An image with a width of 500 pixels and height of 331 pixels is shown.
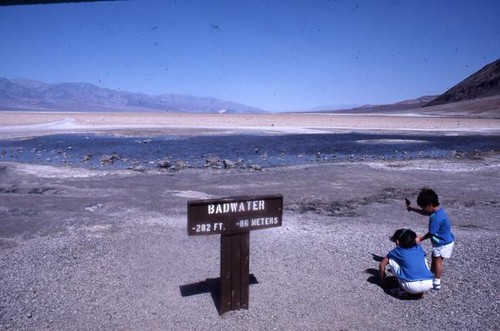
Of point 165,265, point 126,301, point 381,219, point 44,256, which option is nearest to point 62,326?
point 126,301

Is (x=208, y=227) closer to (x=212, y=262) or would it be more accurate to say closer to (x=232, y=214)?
(x=232, y=214)

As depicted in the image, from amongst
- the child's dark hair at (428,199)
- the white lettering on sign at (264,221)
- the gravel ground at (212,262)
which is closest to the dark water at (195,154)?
the gravel ground at (212,262)

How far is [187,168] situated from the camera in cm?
Answer: 1452

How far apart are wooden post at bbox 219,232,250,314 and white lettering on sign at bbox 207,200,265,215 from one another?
0.26m

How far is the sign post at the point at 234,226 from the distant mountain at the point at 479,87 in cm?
12235

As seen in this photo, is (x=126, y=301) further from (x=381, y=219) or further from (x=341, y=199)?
(x=341, y=199)

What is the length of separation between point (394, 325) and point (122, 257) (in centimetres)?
348

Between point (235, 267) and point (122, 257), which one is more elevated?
point (235, 267)

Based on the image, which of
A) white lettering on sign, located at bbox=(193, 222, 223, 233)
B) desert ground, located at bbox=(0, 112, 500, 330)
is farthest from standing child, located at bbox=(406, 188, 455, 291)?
white lettering on sign, located at bbox=(193, 222, 223, 233)

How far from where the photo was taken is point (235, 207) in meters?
4.02

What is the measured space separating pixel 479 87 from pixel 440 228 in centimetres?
13410

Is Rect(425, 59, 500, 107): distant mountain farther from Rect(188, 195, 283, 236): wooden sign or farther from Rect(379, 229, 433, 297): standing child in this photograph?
Rect(188, 195, 283, 236): wooden sign

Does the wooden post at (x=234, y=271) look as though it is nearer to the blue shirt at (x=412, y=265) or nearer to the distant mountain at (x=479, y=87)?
the blue shirt at (x=412, y=265)

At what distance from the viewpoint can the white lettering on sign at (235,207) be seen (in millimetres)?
3949
